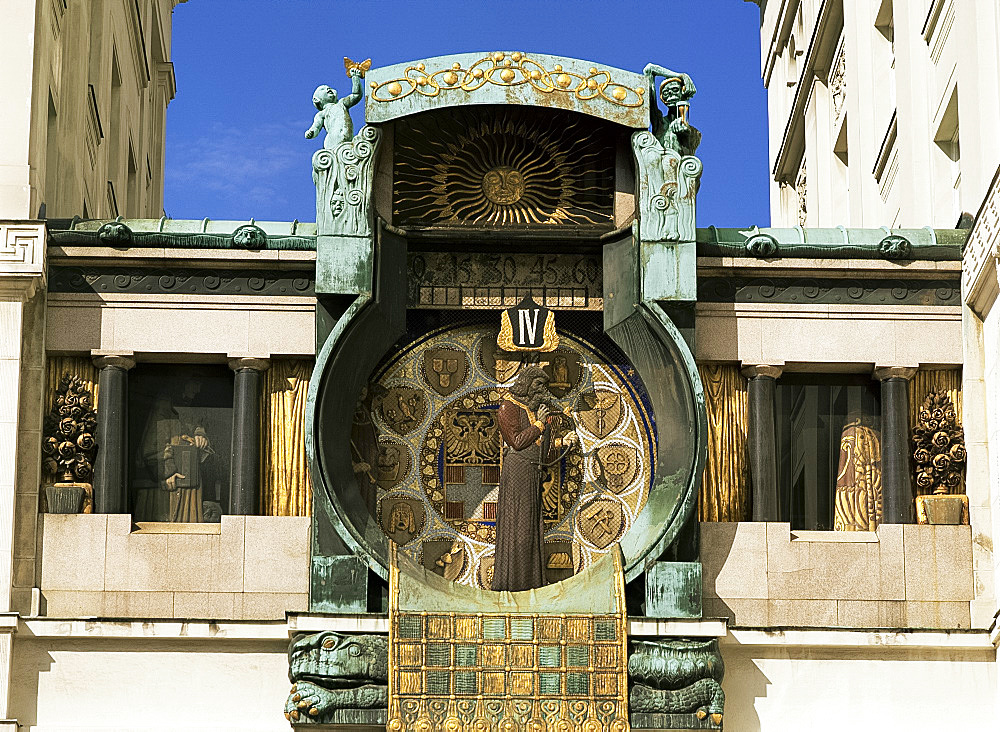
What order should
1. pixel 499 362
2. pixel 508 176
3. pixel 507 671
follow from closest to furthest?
1. pixel 507 671
2. pixel 499 362
3. pixel 508 176

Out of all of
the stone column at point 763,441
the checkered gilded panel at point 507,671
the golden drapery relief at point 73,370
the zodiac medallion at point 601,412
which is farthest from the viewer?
the zodiac medallion at point 601,412

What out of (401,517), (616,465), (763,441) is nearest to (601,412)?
(616,465)

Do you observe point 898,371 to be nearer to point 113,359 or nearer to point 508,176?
point 508,176

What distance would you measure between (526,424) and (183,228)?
4370 mm

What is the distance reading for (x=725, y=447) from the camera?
77.0ft

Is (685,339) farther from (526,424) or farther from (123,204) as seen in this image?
(123,204)

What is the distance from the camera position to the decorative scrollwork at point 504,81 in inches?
923

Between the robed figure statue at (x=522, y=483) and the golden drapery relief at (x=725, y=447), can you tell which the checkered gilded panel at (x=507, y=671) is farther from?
the golden drapery relief at (x=725, y=447)

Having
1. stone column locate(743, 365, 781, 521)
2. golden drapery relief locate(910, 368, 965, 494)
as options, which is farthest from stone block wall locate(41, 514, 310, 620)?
golden drapery relief locate(910, 368, 965, 494)

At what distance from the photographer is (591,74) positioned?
77.4ft

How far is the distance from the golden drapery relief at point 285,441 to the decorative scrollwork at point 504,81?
10.5 ft

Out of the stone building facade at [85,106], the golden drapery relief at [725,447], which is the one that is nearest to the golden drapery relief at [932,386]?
the golden drapery relief at [725,447]

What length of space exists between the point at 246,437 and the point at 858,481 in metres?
6.75

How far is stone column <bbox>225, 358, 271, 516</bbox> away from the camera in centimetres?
2298
